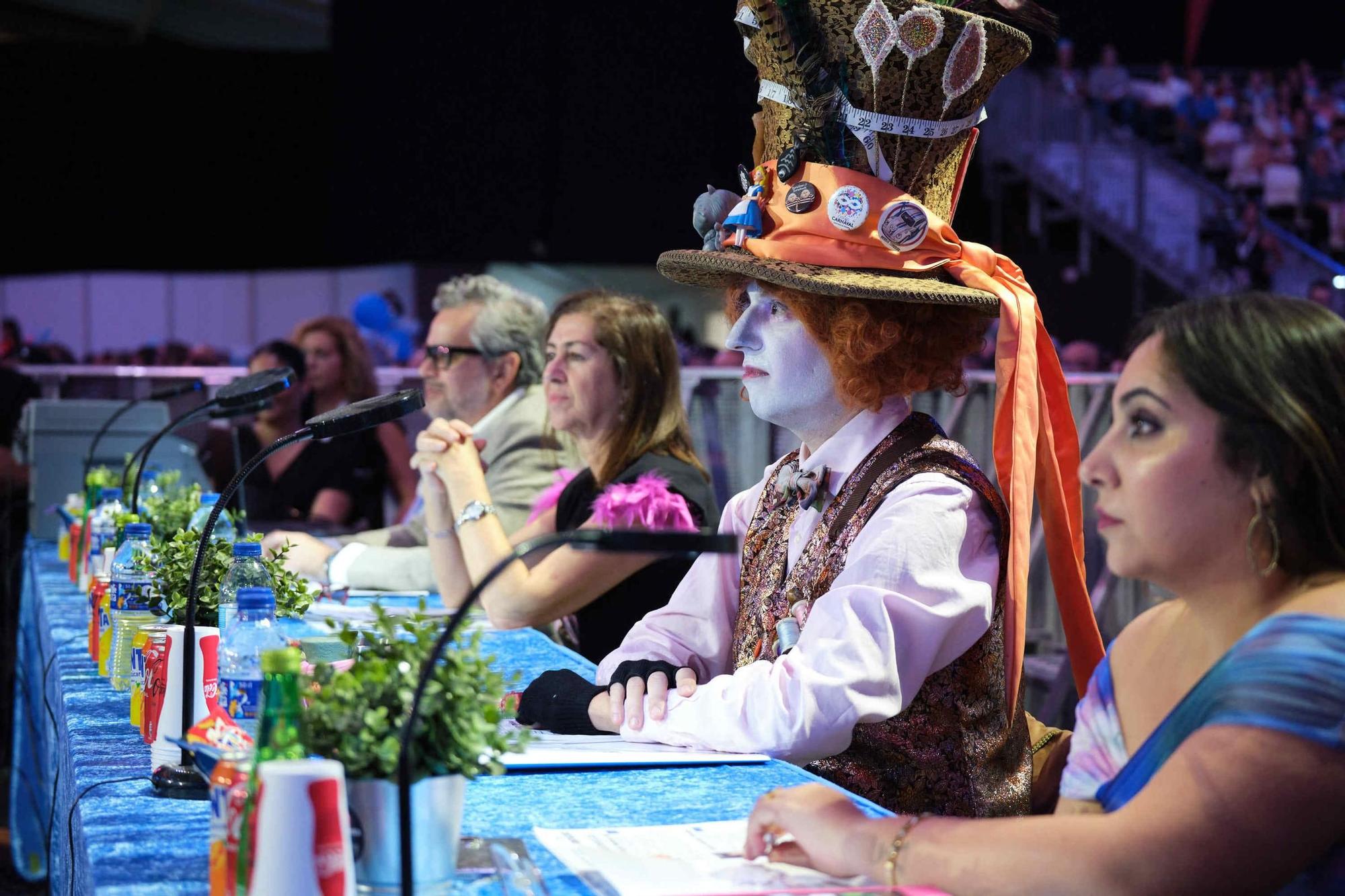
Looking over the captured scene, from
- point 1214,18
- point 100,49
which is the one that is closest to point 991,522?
point 1214,18

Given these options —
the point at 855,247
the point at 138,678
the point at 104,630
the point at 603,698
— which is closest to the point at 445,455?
the point at 104,630

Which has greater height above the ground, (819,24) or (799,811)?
(819,24)

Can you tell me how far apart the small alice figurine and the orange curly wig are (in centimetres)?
11

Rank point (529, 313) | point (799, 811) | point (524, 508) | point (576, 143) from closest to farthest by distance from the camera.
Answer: point (799, 811), point (524, 508), point (529, 313), point (576, 143)

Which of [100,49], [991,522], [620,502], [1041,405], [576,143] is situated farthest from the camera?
[100,49]

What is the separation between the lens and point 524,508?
3.84m

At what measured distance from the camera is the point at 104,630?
2402mm

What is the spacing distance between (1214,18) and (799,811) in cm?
1640

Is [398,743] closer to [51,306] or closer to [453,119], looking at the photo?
[453,119]

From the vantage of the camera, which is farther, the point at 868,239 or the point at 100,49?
the point at 100,49

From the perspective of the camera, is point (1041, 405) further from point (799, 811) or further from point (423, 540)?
point (423, 540)

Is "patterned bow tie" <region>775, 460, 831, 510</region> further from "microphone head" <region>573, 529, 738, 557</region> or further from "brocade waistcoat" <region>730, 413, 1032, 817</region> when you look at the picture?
"microphone head" <region>573, 529, 738, 557</region>

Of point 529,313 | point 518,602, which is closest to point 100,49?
point 529,313

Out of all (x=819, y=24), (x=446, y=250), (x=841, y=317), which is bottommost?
(x=446, y=250)
